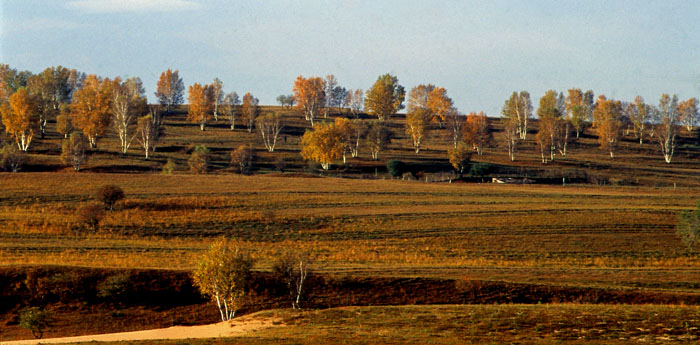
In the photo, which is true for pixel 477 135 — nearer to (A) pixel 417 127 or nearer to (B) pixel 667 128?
(A) pixel 417 127

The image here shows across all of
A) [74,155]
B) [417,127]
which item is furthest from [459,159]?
[74,155]

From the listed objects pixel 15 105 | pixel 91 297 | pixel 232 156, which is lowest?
pixel 91 297

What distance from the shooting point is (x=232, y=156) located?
11981 cm

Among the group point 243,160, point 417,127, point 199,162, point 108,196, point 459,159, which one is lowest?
point 108,196

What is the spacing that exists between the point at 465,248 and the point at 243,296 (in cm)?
2341

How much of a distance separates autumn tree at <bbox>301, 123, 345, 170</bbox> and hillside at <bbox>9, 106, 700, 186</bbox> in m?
1.78

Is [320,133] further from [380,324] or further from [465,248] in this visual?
[380,324]

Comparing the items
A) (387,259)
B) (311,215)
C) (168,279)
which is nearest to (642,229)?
(387,259)

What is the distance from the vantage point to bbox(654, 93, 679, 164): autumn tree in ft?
509

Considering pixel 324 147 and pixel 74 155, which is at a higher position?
pixel 324 147

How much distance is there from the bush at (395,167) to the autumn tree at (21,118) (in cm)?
6801

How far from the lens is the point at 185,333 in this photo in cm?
3488

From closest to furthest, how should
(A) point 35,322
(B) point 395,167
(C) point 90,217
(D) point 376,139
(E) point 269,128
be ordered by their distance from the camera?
(A) point 35,322 < (C) point 90,217 < (B) point 395,167 < (D) point 376,139 < (E) point 269,128

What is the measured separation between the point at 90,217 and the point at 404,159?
7987cm
